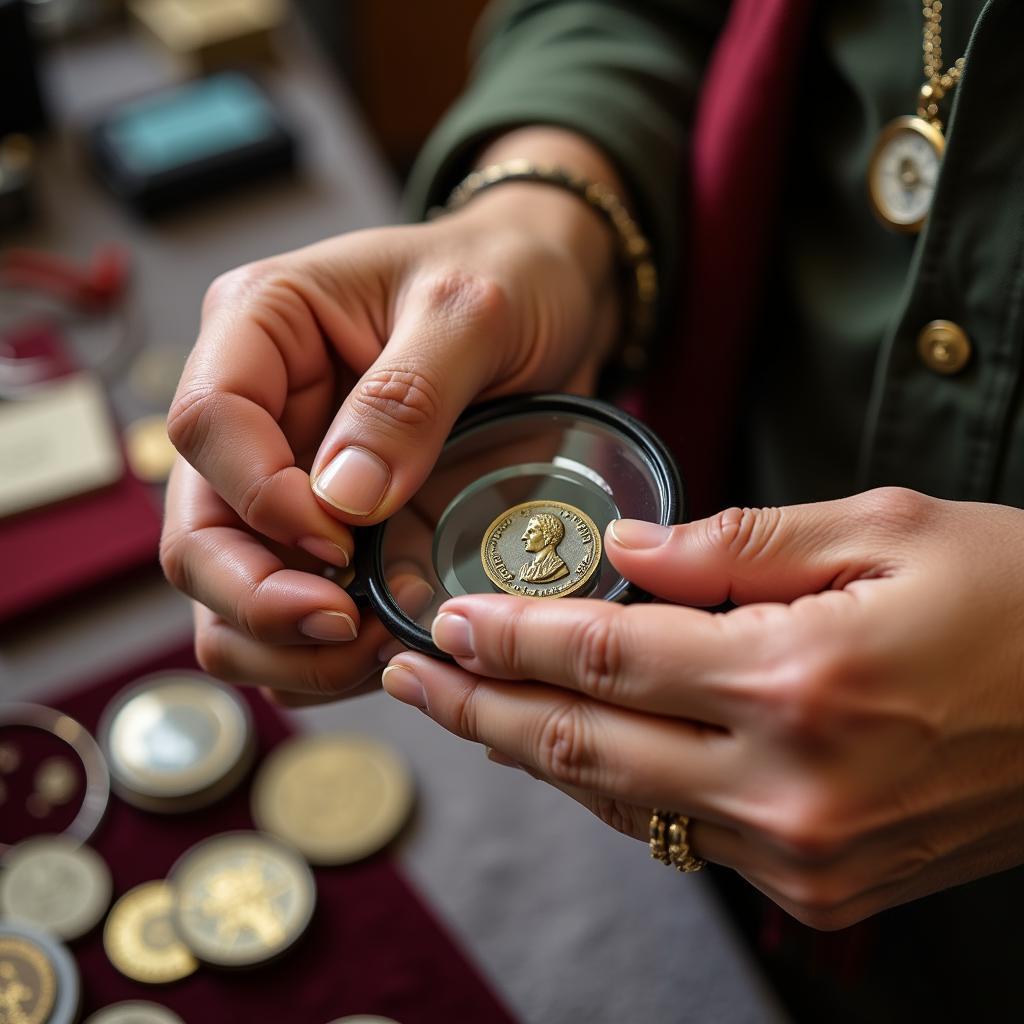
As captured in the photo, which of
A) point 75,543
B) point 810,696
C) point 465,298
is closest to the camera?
point 810,696

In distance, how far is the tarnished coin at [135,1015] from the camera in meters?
0.81

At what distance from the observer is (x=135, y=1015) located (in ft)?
2.67

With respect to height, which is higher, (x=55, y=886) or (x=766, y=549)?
(x=766, y=549)

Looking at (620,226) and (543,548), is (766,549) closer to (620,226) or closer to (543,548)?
(543,548)

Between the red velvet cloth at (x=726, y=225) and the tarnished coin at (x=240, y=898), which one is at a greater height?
the red velvet cloth at (x=726, y=225)

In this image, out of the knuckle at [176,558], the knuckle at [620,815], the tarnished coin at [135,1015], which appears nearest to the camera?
the knuckle at [620,815]

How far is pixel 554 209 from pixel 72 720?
2.02 ft

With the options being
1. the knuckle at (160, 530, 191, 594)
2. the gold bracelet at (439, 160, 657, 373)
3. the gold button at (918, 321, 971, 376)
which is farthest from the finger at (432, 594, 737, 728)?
the gold bracelet at (439, 160, 657, 373)

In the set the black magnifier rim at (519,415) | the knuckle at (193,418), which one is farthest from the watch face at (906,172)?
the knuckle at (193,418)

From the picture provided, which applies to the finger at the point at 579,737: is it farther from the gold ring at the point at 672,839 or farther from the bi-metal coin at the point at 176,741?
the bi-metal coin at the point at 176,741

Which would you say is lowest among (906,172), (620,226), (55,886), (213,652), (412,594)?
(55,886)

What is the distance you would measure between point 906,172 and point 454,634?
446 mm

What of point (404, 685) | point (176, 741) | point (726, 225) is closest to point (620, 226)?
point (726, 225)

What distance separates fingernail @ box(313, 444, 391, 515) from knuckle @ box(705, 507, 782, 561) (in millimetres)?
197
